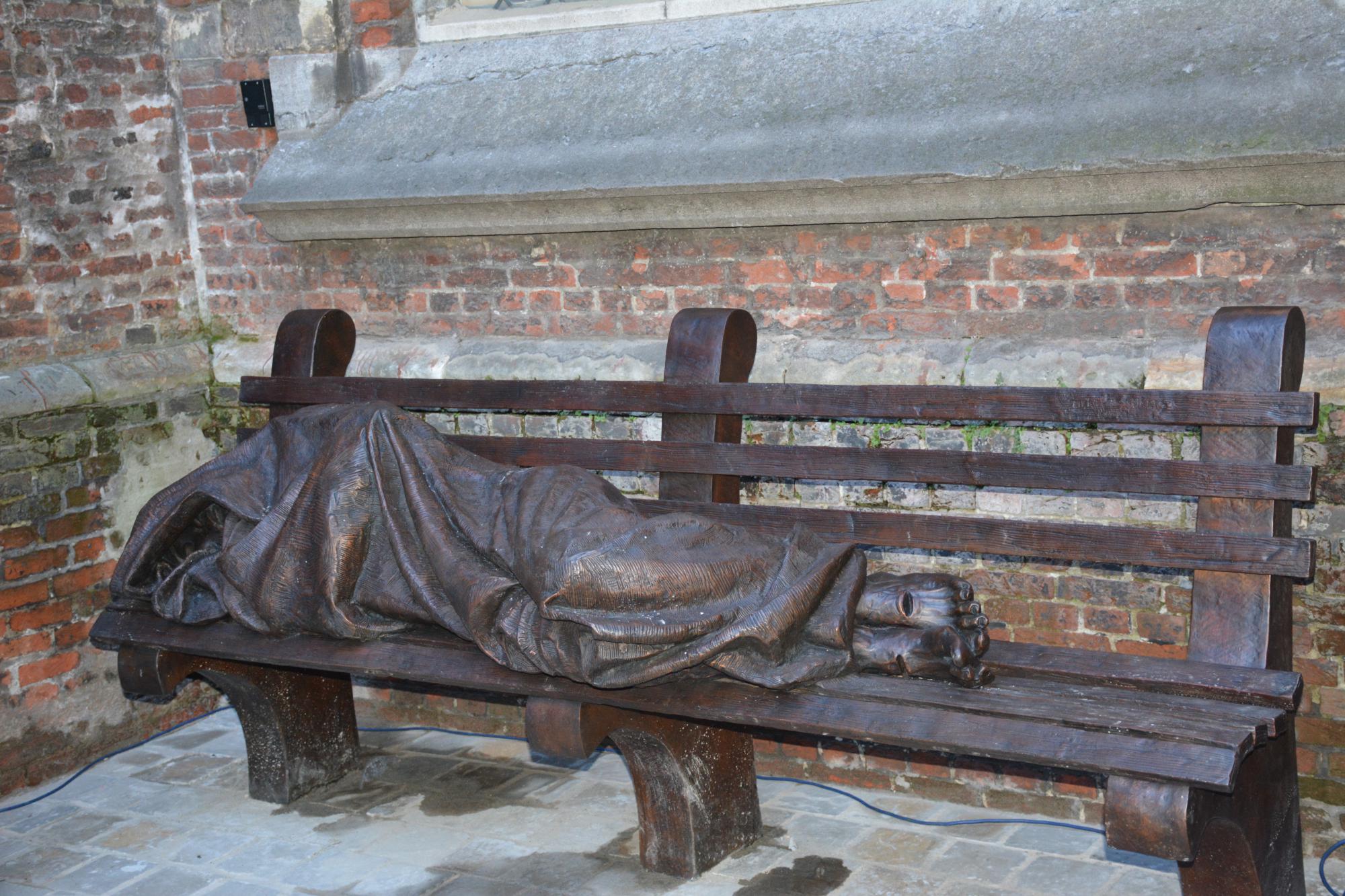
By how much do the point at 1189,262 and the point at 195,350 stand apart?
132 inches

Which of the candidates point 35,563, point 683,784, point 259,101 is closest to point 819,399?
point 683,784

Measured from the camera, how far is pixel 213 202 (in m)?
5.09

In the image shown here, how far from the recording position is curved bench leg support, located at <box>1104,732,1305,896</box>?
2.58 meters

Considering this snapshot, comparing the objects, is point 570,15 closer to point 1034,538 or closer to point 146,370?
point 146,370

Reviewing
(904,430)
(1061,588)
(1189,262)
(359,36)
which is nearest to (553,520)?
(904,430)

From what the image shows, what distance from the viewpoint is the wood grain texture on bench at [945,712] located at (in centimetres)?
263

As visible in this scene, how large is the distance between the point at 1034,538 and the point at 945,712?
1.89 feet

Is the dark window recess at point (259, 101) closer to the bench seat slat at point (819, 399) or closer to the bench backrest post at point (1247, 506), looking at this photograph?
the bench seat slat at point (819, 399)

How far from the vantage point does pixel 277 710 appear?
4.17 m

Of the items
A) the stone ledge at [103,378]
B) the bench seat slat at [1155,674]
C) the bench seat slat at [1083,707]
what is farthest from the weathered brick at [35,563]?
the bench seat slat at [1155,674]

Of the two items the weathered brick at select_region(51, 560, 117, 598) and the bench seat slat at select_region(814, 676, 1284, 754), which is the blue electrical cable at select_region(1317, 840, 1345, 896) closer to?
the bench seat slat at select_region(814, 676, 1284, 754)

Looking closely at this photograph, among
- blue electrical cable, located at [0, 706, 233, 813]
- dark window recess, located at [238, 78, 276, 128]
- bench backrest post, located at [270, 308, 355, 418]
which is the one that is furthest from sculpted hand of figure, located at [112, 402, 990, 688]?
dark window recess, located at [238, 78, 276, 128]

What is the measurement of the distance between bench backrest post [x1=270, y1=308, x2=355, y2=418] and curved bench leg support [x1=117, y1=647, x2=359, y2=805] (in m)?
Result: 0.82

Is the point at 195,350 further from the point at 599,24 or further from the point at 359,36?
the point at 599,24
